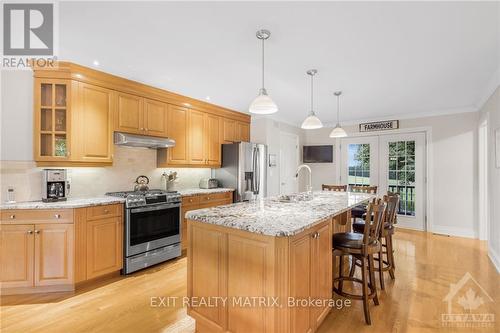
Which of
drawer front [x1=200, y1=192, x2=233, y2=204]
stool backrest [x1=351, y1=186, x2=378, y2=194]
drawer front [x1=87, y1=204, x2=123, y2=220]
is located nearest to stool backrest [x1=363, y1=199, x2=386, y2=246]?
stool backrest [x1=351, y1=186, x2=378, y2=194]

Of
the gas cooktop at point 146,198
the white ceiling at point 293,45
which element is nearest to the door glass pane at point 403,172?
the white ceiling at point 293,45

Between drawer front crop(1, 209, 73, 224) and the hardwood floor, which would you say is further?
drawer front crop(1, 209, 73, 224)

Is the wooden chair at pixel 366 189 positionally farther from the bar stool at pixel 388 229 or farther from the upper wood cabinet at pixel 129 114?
the upper wood cabinet at pixel 129 114

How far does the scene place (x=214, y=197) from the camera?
4.28 meters

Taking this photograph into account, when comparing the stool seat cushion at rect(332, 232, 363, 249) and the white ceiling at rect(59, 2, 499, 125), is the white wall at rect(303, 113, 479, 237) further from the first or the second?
the stool seat cushion at rect(332, 232, 363, 249)

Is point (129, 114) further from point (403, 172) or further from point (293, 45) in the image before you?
point (403, 172)

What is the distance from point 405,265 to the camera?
3400 mm

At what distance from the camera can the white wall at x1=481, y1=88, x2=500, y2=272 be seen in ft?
10.9

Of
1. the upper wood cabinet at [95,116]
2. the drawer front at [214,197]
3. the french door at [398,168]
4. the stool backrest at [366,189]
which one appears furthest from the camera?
the french door at [398,168]

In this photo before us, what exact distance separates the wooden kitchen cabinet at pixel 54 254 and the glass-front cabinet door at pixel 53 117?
0.82 meters

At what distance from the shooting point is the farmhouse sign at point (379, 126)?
5.49m

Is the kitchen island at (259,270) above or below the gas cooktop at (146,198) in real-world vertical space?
below

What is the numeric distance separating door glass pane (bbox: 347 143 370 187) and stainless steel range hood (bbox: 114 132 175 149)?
433cm

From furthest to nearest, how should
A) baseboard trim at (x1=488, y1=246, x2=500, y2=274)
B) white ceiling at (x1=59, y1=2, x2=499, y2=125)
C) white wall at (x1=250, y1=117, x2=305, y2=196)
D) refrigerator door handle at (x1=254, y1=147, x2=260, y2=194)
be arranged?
1. white wall at (x1=250, y1=117, x2=305, y2=196)
2. refrigerator door handle at (x1=254, y1=147, x2=260, y2=194)
3. baseboard trim at (x1=488, y1=246, x2=500, y2=274)
4. white ceiling at (x1=59, y1=2, x2=499, y2=125)
